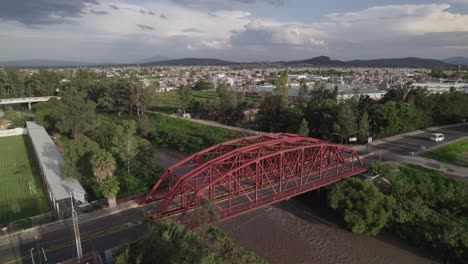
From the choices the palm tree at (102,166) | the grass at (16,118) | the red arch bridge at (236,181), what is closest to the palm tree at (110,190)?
the palm tree at (102,166)

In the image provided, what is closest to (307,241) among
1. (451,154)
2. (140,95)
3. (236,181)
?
(236,181)

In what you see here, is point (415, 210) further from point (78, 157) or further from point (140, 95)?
point (140, 95)

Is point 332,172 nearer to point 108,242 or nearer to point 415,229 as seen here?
point 415,229

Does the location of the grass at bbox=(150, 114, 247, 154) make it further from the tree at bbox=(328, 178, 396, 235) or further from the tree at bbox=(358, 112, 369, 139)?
the tree at bbox=(328, 178, 396, 235)

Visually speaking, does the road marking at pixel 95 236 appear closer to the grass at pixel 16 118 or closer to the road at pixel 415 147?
the road at pixel 415 147

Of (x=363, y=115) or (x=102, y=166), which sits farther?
(x=363, y=115)
